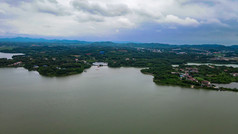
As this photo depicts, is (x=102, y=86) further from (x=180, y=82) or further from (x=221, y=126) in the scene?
(x=221, y=126)

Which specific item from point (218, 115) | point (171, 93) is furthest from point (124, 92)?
point (218, 115)

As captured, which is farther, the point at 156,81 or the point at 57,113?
the point at 156,81

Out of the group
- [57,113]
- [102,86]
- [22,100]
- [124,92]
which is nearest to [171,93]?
[124,92]

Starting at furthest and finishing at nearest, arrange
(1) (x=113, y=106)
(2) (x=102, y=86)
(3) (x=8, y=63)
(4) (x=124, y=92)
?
(3) (x=8, y=63) → (2) (x=102, y=86) → (4) (x=124, y=92) → (1) (x=113, y=106)

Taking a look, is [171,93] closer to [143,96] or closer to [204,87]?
[143,96]

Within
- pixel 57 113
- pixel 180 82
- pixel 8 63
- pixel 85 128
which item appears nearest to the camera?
pixel 85 128

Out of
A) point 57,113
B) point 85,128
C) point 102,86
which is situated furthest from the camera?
point 102,86
